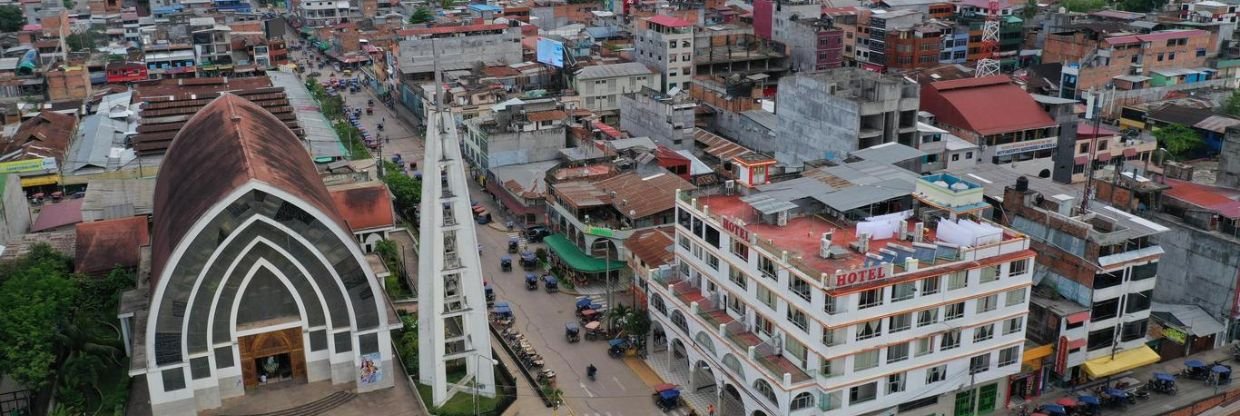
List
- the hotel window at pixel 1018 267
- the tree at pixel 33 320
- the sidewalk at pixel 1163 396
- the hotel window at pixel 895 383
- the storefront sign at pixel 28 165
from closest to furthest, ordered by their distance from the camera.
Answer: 1. the hotel window at pixel 895 383
2. the hotel window at pixel 1018 267
3. the tree at pixel 33 320
4. the sidewalk at pixel 1163 396
5. the storefront sign at pixel 28 165

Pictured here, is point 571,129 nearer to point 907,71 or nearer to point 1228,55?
point 907,71

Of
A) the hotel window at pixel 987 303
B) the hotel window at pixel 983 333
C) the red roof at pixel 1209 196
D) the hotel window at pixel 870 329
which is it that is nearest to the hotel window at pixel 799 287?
the hotel window at pixel 870 329

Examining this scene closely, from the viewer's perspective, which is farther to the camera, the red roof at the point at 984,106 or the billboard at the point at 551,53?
the billboard at the point at 551,53

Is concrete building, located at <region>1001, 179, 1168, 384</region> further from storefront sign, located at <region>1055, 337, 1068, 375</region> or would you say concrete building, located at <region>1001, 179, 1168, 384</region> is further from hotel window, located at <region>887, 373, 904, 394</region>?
hotel window, located at <region>887, 373, 904, 394</region>

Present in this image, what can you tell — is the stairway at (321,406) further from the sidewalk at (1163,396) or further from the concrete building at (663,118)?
the concrete building at (663,118)

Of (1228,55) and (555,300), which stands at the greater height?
(1228,55)

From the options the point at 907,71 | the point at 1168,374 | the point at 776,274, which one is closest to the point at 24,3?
the point at 907,71

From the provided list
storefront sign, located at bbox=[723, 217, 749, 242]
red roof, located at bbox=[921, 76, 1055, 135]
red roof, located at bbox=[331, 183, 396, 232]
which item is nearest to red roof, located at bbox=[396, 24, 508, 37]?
red roof, located at bbox=[921, 76, 1055, 135]
